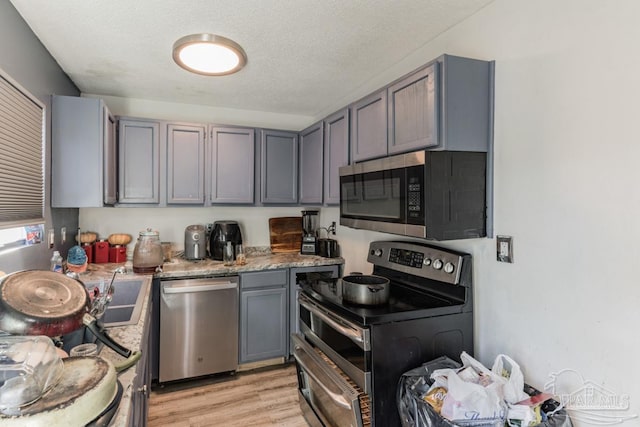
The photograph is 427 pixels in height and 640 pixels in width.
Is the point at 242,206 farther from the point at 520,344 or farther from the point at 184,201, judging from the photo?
the point at 520,344

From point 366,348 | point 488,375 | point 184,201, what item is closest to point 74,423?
point 366,348

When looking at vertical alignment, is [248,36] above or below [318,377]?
above

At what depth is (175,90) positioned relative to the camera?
287 cm

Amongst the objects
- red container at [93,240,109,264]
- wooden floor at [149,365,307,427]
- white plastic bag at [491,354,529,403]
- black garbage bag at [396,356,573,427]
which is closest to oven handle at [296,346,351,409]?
black garbage bag at [396,356,573,427]

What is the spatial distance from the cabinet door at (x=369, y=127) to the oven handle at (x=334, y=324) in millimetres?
964

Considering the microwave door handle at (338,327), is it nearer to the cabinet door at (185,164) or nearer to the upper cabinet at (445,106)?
the upper cabinet at (445,106)

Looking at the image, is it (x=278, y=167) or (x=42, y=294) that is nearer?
(x=42, y=294)

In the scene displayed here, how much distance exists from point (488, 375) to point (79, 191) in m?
2.59

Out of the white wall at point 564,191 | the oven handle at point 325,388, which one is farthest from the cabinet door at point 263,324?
the white wall at point 564,191

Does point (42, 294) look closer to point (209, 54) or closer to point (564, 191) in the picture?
point (209, 54)

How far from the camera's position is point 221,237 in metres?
3.06

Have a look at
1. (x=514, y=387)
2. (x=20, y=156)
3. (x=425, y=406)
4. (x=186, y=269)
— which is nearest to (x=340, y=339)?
(x=425, y=406)

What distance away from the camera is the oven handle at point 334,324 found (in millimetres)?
1564

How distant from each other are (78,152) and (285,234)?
1.88 m
